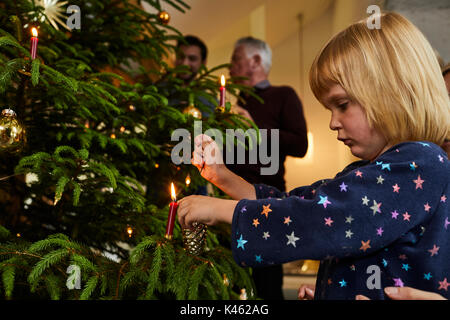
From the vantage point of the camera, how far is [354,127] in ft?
2.52

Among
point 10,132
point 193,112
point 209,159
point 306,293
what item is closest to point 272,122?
point 193,112

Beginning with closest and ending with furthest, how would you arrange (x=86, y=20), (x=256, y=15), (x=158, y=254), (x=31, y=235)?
(x=158, y=254), (x=31, y=235), (x=86, y=20), (x=256, y=15)

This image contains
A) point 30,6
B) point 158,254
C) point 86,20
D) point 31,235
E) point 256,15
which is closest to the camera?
point 158,254

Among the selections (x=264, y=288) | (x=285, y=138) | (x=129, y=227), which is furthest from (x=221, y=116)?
(x=264, y=288)

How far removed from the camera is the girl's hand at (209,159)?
0.97 m

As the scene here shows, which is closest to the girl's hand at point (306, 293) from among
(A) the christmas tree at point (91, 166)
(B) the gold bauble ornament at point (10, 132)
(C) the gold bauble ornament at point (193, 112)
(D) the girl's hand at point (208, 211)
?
(A) the christmas tree at point (91, 166)

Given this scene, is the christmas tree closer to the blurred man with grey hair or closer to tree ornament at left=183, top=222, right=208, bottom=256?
tree ornament at left=183, top=222, right=208, bottom=256

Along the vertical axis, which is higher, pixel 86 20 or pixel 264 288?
pixel 86 20

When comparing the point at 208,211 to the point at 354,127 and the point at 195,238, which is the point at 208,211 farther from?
the point at 354,127

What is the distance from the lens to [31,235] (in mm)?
1148

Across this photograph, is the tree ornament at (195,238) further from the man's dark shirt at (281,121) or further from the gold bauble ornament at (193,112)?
the man's dark shirt at (281,121)

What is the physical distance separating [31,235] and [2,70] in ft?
1.64

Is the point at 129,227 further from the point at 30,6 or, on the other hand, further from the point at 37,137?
the point at 30,6

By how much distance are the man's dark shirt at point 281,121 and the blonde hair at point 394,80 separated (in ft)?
3.29
